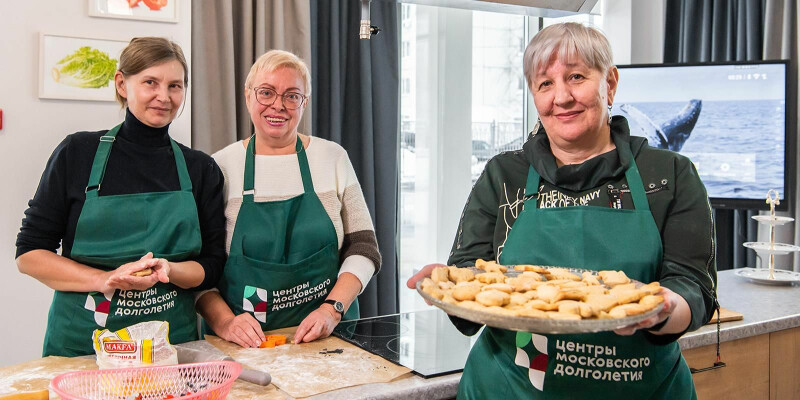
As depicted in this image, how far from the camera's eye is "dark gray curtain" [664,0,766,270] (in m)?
3.46

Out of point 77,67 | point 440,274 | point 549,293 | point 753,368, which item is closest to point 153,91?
point 77,67

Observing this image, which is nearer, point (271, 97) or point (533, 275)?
point (533, 275)

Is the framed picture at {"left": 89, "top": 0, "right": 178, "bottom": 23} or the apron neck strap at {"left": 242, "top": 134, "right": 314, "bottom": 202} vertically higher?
the framed picture at {"left": 89, "top": 0, "right": 178, "bottom": 23}

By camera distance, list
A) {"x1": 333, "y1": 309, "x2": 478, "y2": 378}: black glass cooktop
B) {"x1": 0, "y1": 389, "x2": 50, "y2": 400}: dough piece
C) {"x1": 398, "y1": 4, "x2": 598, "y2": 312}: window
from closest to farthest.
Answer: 1. {"x1": 0, "y1": 389, "x2": 50, "y2": 400}: dough piece
2. {"x1": 333, "y1": 309, "x2": 478, "y2": 378}: black glass cooktop
3. {"x1": 398, "y1": 4, "x2": 598, "y2": 312}: window

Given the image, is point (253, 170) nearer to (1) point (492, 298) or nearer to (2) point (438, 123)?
(1) point (492, 298)

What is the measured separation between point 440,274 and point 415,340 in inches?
21.7

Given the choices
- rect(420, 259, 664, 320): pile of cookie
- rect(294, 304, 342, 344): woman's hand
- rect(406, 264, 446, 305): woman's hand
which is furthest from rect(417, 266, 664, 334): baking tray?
rect(294, 304, 342, 344): woman's hand

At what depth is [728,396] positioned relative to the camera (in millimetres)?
1959

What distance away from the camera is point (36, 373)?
145 centimetres

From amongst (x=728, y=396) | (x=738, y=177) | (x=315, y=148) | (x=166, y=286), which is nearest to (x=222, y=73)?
(x=315, y=148)

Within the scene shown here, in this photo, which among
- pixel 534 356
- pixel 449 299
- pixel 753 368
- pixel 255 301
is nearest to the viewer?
pixel 449 299

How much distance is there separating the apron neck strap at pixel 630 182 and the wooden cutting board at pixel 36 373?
0.99m

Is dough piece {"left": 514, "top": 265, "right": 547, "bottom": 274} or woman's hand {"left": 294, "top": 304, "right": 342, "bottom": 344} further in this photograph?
woman's hand {"left": 294, "top": 304, "right": 342, "bottom": 344}

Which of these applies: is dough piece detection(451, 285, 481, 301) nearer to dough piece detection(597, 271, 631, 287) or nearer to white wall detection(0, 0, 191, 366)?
dough piece detection(597, 271, 631, 287)
